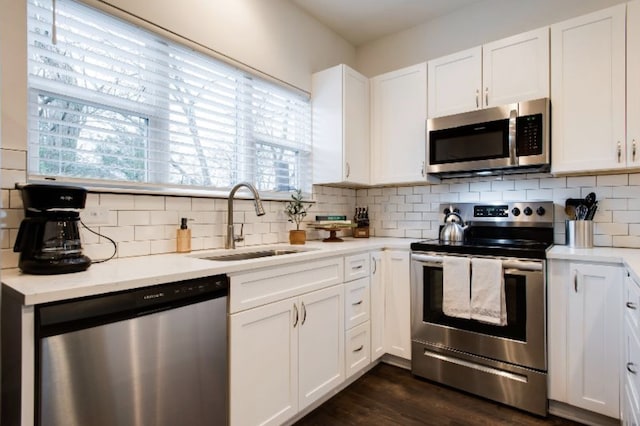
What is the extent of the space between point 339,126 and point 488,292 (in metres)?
1.62

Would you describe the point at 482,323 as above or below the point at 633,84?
below

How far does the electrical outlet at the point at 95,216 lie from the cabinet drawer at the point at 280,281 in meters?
0.70

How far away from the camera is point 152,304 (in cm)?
120

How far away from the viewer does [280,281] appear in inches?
→ 68.0

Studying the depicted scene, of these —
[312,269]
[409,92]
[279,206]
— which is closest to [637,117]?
[409,92]

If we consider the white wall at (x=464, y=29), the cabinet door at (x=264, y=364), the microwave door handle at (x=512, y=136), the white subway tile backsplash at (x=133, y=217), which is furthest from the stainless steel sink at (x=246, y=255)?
the white wall at (x=464, y=29)

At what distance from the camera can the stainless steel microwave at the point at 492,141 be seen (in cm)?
219

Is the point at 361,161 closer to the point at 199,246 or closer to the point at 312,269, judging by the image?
the point at 312,269

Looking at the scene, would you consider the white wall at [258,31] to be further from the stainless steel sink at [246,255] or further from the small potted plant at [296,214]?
the stainless steel sink at [246,255]

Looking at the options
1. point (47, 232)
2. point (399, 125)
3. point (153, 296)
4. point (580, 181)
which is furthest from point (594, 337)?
point (47, 232)

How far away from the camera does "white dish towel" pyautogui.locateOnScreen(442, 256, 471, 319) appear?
2.17 metres

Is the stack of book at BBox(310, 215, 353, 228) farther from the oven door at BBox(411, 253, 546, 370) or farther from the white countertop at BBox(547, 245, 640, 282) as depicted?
the white countertop at BBox(547, 245, 640, 282)

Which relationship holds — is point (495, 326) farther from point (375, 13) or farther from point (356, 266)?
point (375, 13)

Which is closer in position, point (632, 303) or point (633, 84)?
point (632, 303)
